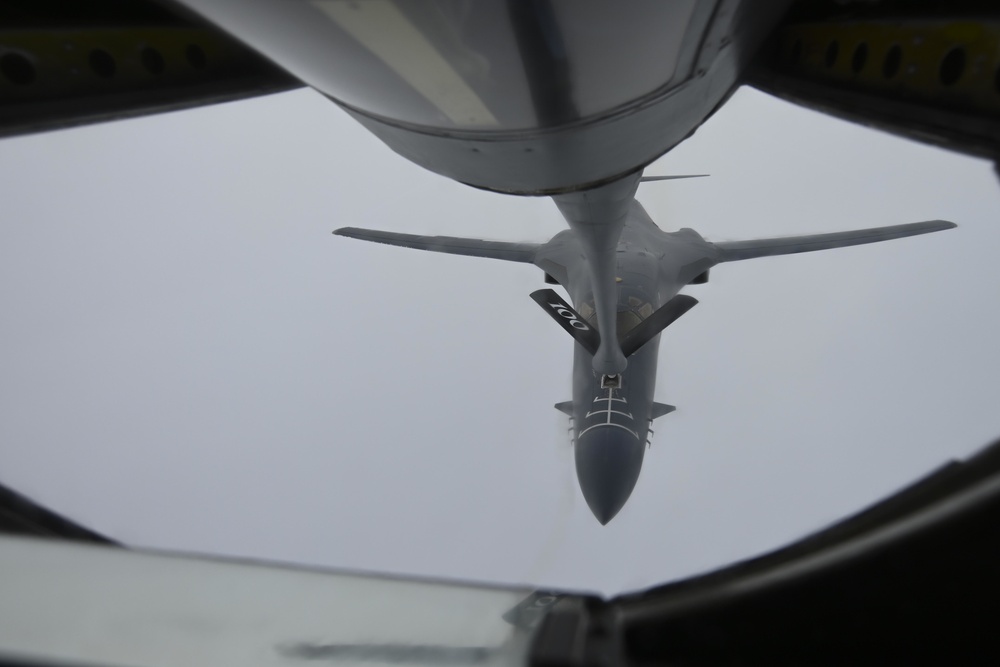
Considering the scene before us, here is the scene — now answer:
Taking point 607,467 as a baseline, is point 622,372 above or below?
above

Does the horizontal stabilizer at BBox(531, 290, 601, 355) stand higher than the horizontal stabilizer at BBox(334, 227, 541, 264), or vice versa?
the horizontal stabilizer at BBox(334, 227, 541, 264)

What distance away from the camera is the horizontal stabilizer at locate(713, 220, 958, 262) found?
958 cm

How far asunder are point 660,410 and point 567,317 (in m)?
4.70

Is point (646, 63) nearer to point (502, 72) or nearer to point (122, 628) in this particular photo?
point (502, 72)

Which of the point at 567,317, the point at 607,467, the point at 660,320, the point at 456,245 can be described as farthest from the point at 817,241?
the point at 456,245

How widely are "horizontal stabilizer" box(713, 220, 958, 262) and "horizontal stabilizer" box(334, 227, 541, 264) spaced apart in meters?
3.32

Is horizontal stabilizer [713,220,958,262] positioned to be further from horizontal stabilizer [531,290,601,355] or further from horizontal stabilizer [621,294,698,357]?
horizontal stabilizer [531,290,601,355]

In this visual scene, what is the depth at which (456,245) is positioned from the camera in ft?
36.3

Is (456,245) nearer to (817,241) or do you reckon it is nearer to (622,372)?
(622,372)

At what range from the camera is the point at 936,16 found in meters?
2.81

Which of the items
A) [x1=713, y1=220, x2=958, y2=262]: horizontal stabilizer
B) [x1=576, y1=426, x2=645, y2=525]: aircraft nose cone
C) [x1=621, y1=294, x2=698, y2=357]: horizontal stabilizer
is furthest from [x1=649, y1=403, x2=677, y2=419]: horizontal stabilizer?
[x1=621, y1=294, x2=698, y2=357]: horizontal stabilizer

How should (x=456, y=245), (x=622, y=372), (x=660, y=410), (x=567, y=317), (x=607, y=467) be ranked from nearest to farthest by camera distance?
(x=567, y=317) → (x=622, y=372) → (x=607, y=467) → (x=660, y=410) → (x=456, y=245)

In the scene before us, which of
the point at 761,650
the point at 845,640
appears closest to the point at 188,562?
the point at 761,650

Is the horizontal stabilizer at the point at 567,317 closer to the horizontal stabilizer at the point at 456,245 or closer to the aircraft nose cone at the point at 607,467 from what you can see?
the aircraft nose cone at the point at 607,467
